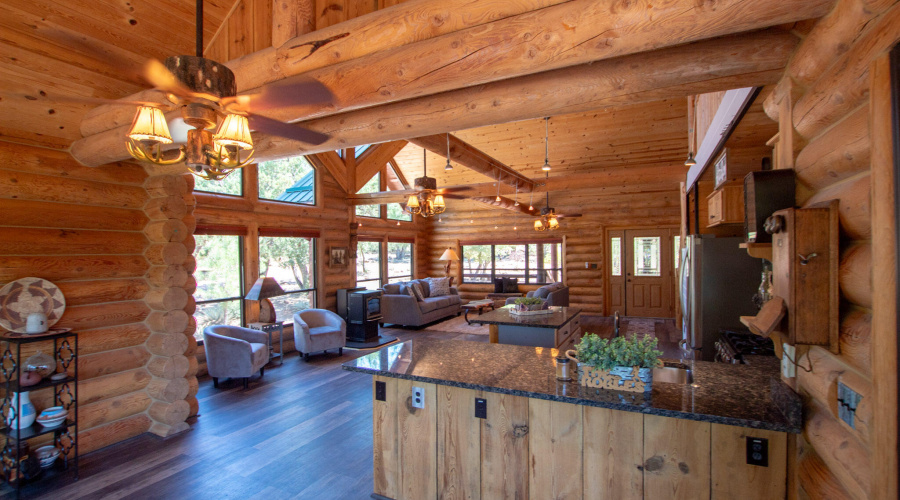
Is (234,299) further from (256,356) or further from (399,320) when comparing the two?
(399,320)

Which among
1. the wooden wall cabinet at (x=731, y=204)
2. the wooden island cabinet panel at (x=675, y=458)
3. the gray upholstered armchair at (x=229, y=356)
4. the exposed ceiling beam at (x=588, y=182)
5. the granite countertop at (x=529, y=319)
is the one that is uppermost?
the exposed ceiling beam at (x=588, y=182)

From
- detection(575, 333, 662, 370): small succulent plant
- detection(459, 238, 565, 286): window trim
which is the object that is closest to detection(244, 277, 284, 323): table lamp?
detection(575, 333, 662, 370): small succulent plant

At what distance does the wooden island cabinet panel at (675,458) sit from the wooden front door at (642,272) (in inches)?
370

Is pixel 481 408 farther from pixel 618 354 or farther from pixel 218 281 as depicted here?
pixel 218 281

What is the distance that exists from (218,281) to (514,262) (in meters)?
8.01

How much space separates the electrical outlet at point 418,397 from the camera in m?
2.78

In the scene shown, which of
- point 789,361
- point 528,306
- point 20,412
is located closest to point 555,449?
point 789,361

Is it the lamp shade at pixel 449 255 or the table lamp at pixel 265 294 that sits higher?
the lamp shade at pixel 449 255

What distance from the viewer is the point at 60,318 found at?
3738mm

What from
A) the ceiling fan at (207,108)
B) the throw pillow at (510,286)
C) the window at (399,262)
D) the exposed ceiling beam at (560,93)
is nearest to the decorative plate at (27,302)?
the exposed ceiling beam at (560,93)

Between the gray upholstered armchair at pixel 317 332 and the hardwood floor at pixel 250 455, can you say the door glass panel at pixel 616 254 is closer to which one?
the gray upholstered armchair at pixel 317 332

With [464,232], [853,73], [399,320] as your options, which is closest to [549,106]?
[853,73]

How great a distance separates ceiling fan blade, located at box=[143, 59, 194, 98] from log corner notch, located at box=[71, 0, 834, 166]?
0.96 metres

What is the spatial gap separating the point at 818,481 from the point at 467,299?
1116cm
